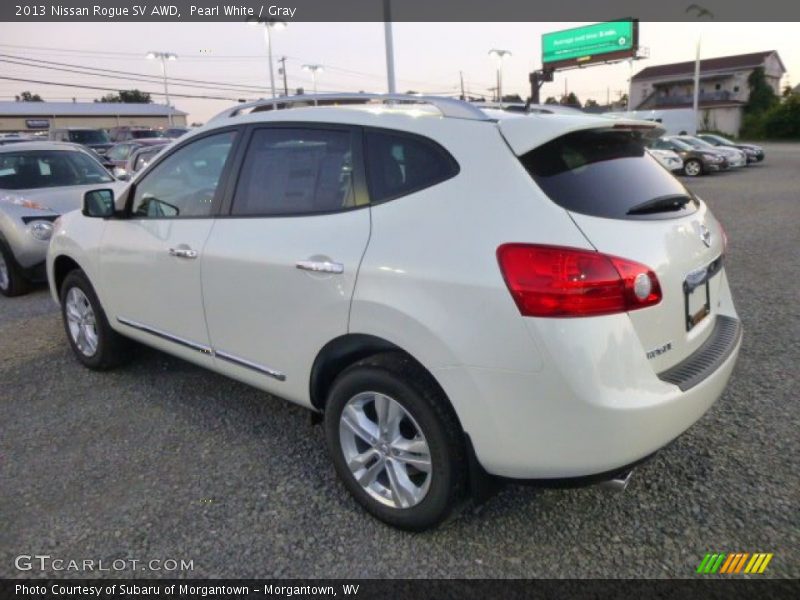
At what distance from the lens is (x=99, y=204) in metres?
3.96

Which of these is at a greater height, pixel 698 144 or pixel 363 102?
pixel 363 102

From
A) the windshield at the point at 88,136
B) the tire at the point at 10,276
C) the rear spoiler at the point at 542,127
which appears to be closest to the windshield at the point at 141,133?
the windshield at the point at 88,136

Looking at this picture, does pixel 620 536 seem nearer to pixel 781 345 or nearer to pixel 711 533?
pixel 711 533

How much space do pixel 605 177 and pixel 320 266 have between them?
3.97ft

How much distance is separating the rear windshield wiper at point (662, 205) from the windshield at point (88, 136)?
80.0 ft

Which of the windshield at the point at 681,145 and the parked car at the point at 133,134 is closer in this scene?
the windshield at the point at 681,145

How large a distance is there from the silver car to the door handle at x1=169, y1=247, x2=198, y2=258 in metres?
4.27

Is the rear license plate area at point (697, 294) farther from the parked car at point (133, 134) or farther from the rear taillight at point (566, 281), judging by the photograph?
the parked car at point (133, 134)

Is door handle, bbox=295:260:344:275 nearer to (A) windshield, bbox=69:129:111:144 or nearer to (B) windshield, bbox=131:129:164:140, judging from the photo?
(A) windshield, bbox=69:129:111:144

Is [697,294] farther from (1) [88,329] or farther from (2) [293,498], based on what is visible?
(1) [88,329]

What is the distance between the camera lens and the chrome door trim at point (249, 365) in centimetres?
300

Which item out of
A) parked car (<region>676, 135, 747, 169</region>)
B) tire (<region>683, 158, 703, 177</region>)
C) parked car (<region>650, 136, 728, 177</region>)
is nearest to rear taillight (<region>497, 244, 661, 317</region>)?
parked car (<region>650, 136, 728, 177</region>)

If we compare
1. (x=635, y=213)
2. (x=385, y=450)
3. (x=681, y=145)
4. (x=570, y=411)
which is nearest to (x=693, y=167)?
(x=681, y=145)

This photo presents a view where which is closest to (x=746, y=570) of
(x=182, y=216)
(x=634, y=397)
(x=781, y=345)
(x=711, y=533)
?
(x=711, y=533)
